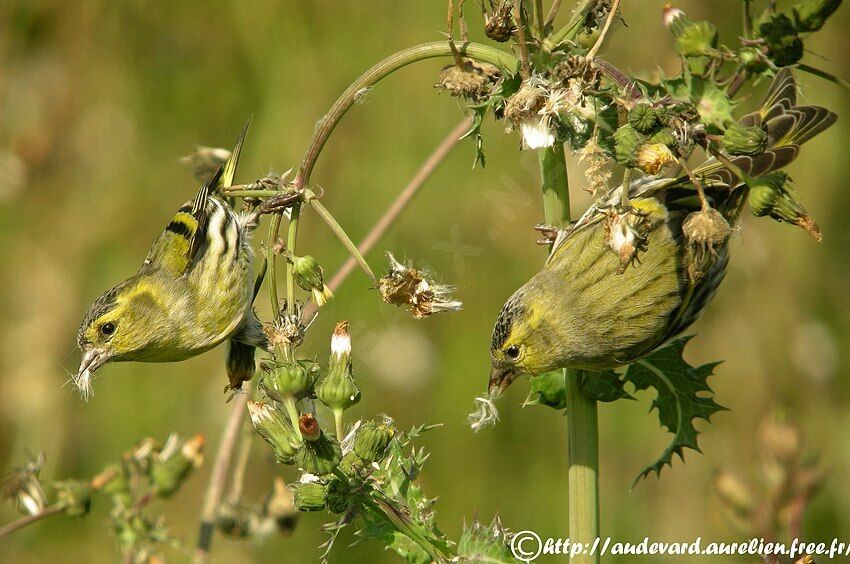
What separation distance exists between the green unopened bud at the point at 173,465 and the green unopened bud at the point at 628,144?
210 centimetres

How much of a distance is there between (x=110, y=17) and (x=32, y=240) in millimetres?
1492

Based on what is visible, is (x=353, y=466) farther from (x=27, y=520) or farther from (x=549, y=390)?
(x=27, y=520)

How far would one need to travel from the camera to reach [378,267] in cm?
564

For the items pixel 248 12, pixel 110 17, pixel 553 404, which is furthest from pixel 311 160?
pixel 110 17

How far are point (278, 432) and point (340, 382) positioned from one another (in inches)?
9.0

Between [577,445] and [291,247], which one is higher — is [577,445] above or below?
below

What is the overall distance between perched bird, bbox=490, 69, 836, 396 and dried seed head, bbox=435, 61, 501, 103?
641 mm

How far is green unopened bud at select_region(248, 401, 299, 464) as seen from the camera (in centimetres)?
233

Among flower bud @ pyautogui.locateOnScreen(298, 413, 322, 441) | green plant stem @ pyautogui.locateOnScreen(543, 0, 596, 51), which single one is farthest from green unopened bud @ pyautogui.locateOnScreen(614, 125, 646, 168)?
flower bud @ pyautogui.locateOnScreen(298, 413, 322, 441)

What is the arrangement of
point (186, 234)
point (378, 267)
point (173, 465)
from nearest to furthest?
point (173, 465) → point (186, 234) → point (378, 267)

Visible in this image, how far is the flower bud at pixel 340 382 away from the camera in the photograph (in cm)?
248

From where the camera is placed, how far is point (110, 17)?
6297mm

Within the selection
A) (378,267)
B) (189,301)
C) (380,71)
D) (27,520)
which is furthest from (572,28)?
(378,267)

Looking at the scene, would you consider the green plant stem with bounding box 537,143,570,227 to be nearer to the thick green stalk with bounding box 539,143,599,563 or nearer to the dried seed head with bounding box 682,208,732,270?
the thick green stalk with bounding box 539,143,599,563
